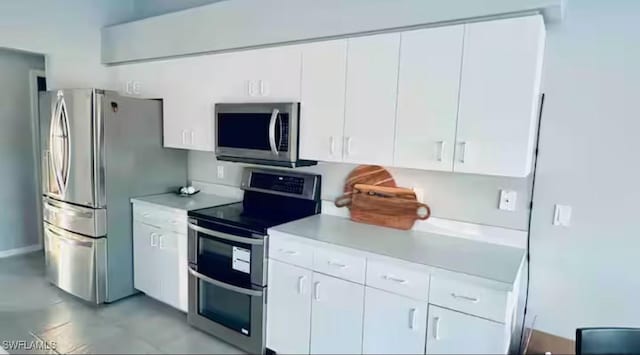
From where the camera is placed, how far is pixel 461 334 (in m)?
1.85

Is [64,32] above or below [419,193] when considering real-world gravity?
above

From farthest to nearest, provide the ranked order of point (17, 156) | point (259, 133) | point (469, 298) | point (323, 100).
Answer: point (17, 156), point (259, 133), point (323, 100), point (469, 298)

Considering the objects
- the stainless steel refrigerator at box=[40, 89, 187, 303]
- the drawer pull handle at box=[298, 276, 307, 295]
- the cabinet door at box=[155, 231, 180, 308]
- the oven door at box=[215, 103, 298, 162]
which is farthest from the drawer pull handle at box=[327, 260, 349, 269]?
the stainless steel refrigerator at box=[40, 89, 187, 303]

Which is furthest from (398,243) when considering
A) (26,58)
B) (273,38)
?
(26,58)

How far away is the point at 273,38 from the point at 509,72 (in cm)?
153

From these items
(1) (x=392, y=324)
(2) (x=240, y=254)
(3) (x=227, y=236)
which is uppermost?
(3) (x=227, y=236)

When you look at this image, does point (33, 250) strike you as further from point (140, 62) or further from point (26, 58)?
point (140, 62)

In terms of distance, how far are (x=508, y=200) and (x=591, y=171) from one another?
1.40 feet

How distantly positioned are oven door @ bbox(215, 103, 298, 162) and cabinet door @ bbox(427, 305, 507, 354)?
131 cm

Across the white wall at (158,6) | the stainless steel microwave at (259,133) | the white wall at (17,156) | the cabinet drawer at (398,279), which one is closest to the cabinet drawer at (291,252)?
the cabinet drawer at (398,279)

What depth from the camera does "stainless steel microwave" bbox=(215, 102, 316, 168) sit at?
101 inches

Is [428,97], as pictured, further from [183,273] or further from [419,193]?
[183,273]

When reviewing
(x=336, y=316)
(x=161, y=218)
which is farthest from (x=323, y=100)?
(x=161, y=218)

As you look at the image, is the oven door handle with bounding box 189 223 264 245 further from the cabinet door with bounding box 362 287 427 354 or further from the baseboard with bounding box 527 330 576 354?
the baseboard with bounding box 527 330 576 354
